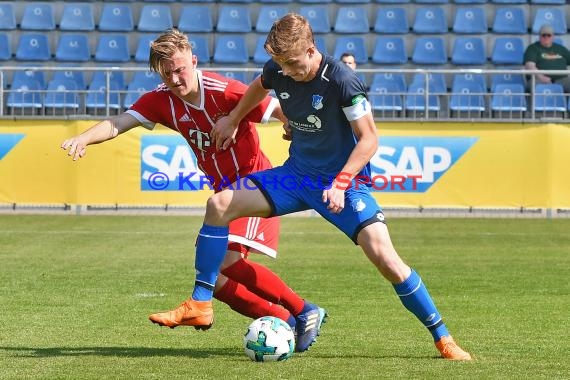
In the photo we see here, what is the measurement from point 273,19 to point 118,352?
15946mm

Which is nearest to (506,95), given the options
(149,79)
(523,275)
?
(149,79)

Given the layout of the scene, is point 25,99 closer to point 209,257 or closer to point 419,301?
point 209,257

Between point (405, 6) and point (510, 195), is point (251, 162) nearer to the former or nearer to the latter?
point (510, 195)

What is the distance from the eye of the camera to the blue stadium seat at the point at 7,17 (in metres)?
22.5

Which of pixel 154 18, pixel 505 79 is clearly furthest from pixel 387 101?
pixel 154 18

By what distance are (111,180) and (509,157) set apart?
19.7 feet

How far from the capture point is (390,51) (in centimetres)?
2192

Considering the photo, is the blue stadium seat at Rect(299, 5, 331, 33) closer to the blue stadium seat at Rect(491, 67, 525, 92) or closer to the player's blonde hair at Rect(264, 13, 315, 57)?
the blue stadium seat at Rect(491, 67, 525, 92)

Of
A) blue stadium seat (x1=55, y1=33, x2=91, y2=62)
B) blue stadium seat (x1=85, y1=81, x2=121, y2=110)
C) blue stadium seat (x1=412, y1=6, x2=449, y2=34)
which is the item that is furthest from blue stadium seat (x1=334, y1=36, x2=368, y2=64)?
blue stadium seat (x1=55, y1=33, x2=91, y2=62)

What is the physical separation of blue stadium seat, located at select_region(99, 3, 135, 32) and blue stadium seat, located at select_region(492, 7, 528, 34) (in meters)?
6.93

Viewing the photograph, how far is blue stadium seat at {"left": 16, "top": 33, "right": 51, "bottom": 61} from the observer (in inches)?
868

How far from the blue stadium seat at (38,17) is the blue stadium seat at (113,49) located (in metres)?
1.11

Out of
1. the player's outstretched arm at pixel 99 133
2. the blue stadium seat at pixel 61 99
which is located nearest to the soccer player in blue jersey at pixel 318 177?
the player's outstretched arm at pixel 99 133

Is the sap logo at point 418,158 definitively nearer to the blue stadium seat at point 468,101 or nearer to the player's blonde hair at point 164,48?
the blue stadium seat at point 468,101
